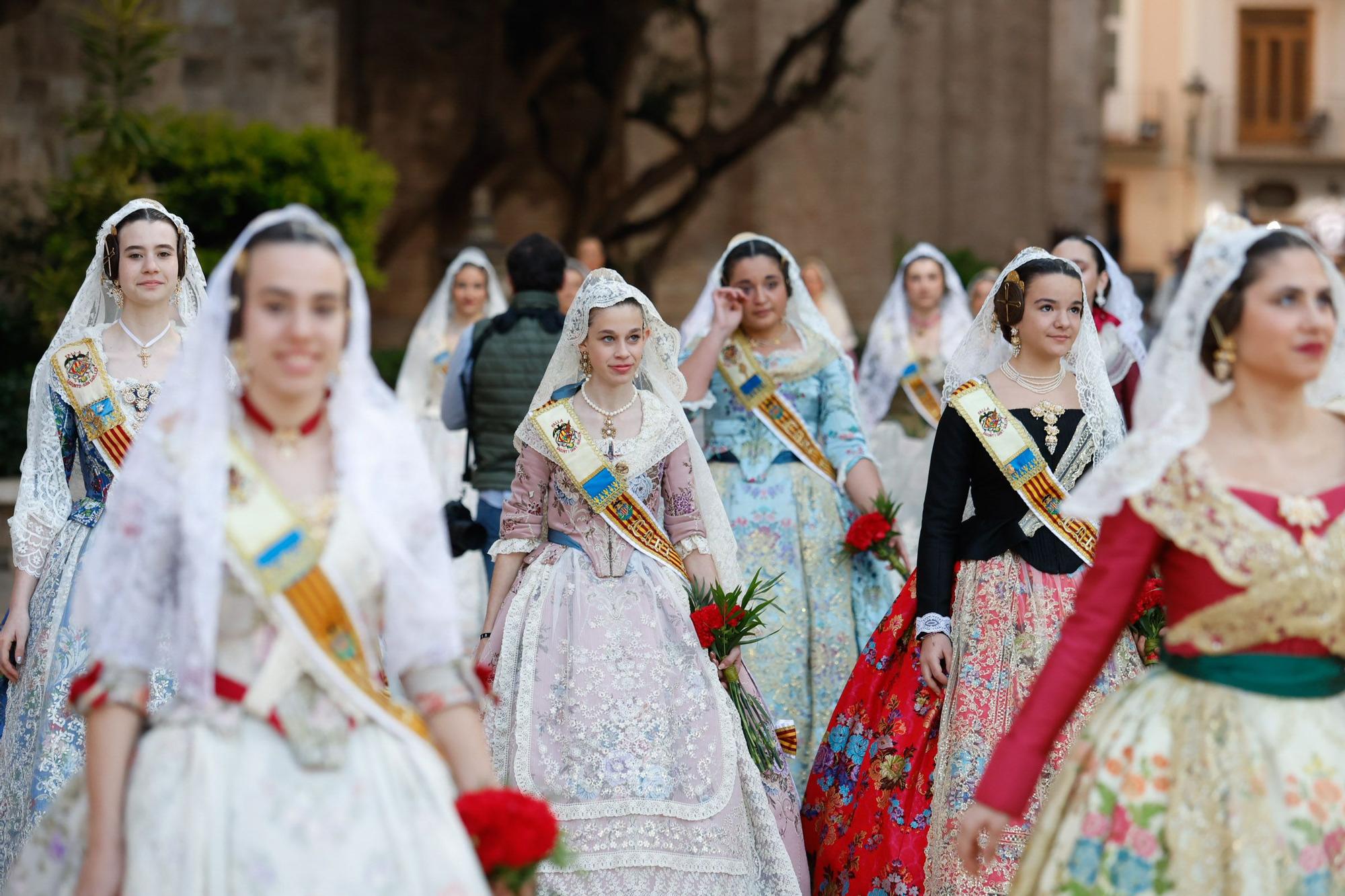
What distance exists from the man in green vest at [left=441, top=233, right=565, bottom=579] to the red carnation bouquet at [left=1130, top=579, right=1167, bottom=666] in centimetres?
295

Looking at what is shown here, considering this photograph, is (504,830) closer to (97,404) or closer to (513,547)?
(513,547)

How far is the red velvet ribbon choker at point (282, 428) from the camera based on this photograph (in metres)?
3.27

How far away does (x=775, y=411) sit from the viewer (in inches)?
270

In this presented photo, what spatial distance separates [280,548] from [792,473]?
152 inches

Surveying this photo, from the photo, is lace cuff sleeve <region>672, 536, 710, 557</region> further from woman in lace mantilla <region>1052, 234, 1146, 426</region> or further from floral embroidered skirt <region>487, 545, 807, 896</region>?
woman in lace mantilla <region>1052, 234, 1146, 426</region>

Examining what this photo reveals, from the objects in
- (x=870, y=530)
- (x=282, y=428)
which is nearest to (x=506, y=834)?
(x=282, y=428)

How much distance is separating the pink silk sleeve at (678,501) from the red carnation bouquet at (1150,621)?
1.35 metres

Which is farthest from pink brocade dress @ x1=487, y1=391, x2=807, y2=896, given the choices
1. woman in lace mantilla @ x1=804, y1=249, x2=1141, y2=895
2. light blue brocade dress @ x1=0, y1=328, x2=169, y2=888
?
light blue brocade dress @ x1=0, y1=328, x2=169, y2=888

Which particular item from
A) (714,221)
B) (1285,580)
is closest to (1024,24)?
(714,221)

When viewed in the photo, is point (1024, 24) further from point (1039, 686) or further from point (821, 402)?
point (1039, 686)

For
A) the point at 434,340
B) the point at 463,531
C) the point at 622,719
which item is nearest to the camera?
the point at 622,719

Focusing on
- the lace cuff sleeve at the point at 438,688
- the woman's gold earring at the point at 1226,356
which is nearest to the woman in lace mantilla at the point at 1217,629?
the woman's gold earring at the point at 1226,356

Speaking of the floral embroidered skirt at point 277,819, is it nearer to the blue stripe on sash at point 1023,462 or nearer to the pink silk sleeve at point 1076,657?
the pink silk sleeve at point 1076,657

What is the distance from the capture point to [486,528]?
738cm
